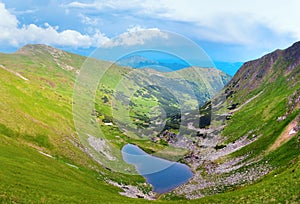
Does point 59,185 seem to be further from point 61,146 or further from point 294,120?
point 294,120

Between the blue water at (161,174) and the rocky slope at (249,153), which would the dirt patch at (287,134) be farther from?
the blue water at (161,174)

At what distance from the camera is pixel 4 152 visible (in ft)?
212

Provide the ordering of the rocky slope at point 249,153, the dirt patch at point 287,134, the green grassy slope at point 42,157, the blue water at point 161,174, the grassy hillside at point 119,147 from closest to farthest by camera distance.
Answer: the grassy hillside at point 119,147, the green grassy slope at point 42,157, the rocky slope at point 249,153, the dirt patch at point 287,134, the blue water at point 161,174

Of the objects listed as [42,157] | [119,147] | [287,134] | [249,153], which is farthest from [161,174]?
[42,157]

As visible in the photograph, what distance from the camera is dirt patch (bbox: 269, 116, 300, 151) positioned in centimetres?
9938

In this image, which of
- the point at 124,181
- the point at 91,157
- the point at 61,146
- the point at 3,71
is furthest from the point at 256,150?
the point at 3,71

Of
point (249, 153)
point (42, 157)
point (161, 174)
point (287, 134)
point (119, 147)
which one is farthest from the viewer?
point (119, 147)

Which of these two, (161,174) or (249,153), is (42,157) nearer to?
(161,174)

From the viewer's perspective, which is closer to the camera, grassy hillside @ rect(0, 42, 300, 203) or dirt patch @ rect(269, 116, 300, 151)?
grassy hillside @ rect(0, 42, 300, 203)

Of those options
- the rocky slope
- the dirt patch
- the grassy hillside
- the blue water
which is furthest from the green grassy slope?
the dirt patch

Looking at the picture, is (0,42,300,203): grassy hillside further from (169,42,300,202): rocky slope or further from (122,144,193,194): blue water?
(122,144,193,194): blue water

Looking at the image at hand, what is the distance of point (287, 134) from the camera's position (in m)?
103

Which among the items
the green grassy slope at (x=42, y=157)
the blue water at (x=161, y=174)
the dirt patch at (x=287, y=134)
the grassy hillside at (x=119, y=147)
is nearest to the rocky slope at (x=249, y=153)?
the dirt patch at (x=287, y=134)

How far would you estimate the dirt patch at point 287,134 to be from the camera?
99.4m
